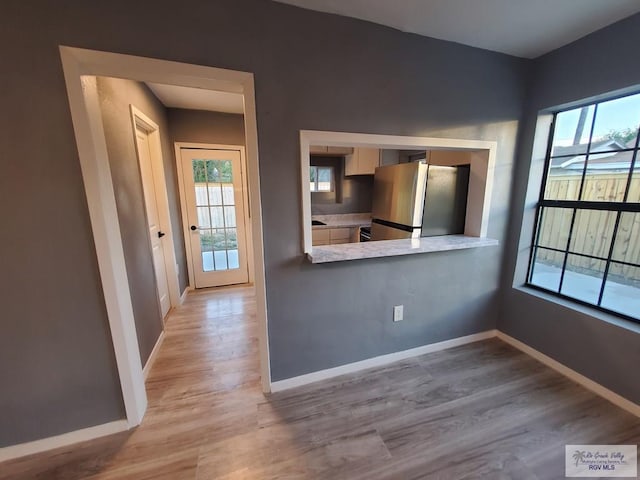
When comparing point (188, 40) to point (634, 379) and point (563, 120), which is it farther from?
point (634, 379)

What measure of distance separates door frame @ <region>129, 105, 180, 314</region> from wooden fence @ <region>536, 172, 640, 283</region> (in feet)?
11.8

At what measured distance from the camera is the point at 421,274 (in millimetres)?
2100

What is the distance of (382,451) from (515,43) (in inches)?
112

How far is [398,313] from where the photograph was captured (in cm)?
209

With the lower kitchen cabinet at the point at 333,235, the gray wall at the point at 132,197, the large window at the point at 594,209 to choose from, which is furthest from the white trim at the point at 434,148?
the lower kitchen cabinet at the point at 333,235

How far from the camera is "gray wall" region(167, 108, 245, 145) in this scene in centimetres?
319

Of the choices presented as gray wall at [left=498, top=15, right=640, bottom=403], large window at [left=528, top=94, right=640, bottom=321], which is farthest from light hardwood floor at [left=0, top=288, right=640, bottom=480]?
large window at [left=528, top=94, right=640, bottom=321]

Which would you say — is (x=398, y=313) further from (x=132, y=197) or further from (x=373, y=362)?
(x=132, y=197)

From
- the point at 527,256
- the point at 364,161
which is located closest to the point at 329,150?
the point at 364,161

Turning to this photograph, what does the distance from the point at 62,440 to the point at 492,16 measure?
3551 mm

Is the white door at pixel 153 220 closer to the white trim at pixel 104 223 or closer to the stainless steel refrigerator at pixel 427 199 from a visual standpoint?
the white trim at pixel 104 223

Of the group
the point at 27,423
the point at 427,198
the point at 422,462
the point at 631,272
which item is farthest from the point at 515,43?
the point at 27,423

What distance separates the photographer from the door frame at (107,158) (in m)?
1.22

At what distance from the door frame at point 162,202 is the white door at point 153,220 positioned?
1.2 inches
